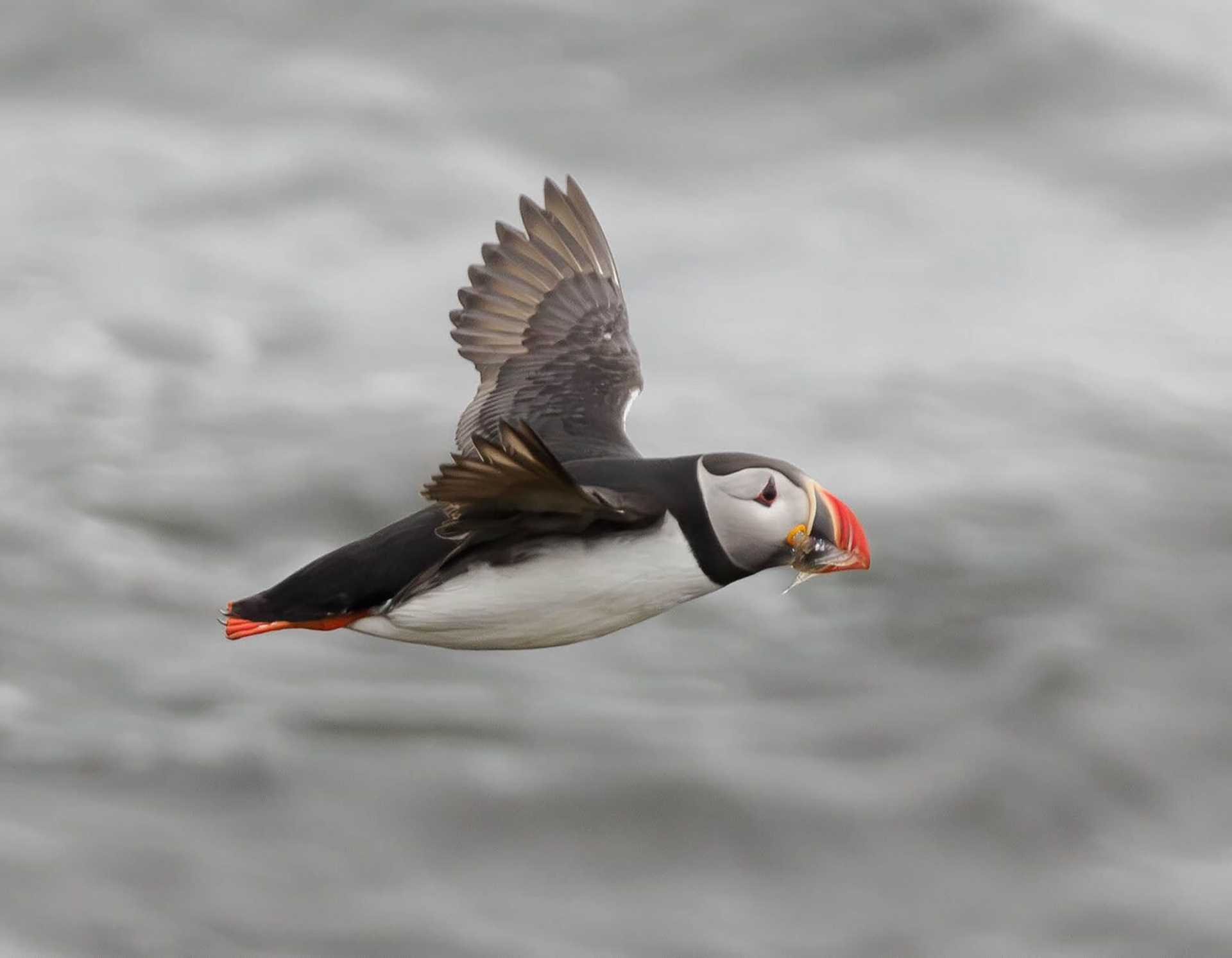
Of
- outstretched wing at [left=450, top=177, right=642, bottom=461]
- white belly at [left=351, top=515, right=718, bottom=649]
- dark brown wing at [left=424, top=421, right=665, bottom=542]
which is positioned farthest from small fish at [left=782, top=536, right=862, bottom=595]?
outstretched wing at [left=450, top=177, right=642, bottom=461]

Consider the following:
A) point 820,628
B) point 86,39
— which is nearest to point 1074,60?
point 820,628

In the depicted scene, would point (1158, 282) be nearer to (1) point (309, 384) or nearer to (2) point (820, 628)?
(2) point (820, 628)

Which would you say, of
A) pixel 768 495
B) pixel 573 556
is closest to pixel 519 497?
pixel 573 556

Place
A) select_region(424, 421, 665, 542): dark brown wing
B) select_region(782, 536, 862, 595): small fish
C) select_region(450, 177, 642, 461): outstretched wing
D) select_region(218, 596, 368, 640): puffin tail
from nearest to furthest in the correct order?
select_region(424, 421, 665, 542): dark brown wing < select_region(782, 536, 862, 595): small fish < select_region(218, 596, 368, 640): puffin tail < select_region(450, 177, 642, 461): outstretched wing

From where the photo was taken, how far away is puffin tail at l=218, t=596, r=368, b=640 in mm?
7512

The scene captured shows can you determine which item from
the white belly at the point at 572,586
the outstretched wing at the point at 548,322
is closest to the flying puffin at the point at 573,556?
the white belly at the point at 572,586

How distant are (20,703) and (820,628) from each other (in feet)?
16.9

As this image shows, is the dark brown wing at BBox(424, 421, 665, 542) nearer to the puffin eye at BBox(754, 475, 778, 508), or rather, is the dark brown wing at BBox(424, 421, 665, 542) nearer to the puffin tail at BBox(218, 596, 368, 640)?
the puffin eye at BBox(754, 475, 778, 508)

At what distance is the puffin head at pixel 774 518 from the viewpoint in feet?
24.0

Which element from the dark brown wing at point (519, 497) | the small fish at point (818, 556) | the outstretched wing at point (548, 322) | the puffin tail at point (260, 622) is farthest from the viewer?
the outstretched wing at point (548, 322)

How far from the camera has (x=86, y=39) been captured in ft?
69.8

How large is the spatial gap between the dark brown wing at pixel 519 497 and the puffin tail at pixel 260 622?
492 millimetres

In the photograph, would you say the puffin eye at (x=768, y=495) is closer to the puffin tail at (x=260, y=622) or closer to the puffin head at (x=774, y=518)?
the puffin head at (x=774, y=518)

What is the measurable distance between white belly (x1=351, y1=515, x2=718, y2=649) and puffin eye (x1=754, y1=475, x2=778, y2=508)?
28cm
